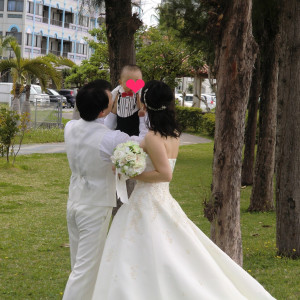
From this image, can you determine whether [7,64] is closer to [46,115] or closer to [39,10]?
[46,115]

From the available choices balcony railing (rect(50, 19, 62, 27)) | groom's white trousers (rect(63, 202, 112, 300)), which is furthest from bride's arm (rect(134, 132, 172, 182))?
balcony railing (rect(50, 19, 62, 27))

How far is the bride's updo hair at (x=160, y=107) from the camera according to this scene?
14.8ft

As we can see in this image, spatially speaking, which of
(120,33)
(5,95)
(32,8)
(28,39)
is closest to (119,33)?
(120,33)

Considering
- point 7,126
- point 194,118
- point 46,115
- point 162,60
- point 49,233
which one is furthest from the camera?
point 194,118

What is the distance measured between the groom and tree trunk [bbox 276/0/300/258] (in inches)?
120

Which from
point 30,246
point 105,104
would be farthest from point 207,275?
point 30,246

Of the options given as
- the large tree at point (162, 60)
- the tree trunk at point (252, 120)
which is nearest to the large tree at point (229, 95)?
the tree trunk at point (252, 120)

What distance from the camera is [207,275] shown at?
14.8 feet

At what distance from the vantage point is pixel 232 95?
566 centimetres

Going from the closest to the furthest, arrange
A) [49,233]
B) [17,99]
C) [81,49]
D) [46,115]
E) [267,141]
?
[49,233]
[267,141]
[17,99]
[46,115]
[81,49]

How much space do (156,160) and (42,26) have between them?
53.9 metres

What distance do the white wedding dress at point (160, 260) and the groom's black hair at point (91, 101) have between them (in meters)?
0.52

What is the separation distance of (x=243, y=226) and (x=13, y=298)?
4920 millimetres

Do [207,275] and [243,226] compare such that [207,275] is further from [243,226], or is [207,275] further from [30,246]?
[243,226]
